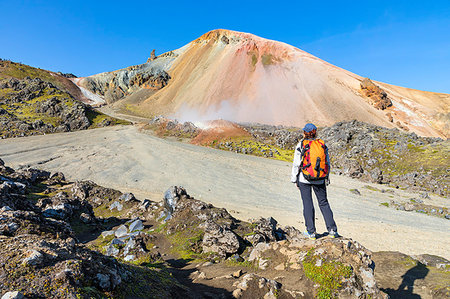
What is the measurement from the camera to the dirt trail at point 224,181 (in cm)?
1481

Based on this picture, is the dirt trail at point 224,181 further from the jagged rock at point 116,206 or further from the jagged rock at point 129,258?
the jagged rock at point 129,258

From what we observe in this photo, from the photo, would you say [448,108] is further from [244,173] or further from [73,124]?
Answer: [73,124]

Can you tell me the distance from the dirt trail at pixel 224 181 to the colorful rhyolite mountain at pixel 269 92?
2909cm

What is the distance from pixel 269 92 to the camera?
68.6 metres

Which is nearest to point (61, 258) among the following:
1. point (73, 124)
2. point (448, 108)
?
point (73, 124)

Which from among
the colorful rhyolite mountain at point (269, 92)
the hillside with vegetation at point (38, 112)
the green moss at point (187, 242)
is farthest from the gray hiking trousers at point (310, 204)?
the colorful rhyolite mountain at point (269, 92)

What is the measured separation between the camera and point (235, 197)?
67.3 ft

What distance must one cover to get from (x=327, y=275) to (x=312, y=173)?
2192mm

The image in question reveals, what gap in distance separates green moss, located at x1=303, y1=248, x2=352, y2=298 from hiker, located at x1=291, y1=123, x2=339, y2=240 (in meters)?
0.97

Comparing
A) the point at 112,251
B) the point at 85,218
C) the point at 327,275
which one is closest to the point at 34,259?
the point at 327,275

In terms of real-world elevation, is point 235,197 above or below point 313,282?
below

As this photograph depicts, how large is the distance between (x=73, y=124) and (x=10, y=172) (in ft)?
104

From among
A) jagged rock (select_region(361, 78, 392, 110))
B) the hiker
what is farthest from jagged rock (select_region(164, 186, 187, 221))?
jagged rock (select_region(361, 78, 392, 110))

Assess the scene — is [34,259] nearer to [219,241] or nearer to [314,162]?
[314,162]
